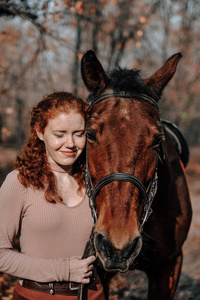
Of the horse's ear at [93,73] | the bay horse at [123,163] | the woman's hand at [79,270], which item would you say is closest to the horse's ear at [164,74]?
the bay horse at [123,163]

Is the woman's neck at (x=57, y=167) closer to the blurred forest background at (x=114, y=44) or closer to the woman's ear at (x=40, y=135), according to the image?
the woman's ear at (x=40, y=135)

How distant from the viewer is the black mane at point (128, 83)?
86.0 inches

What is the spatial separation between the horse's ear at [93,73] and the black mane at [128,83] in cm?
9

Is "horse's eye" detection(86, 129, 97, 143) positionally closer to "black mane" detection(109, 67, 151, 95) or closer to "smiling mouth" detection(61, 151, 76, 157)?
"smiling mouth" detection(61, 151, 76, 157)

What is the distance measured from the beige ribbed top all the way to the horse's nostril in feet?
1.34

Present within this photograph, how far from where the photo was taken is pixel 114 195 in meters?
1.79

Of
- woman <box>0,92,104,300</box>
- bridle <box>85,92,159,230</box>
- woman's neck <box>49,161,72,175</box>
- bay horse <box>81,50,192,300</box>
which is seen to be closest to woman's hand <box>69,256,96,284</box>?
woman <box>0,92,104,300</box>

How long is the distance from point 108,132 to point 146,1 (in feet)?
29.9

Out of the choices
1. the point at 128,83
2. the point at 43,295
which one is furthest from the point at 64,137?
the point at 43,295

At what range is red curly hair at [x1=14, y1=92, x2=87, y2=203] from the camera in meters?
1.98

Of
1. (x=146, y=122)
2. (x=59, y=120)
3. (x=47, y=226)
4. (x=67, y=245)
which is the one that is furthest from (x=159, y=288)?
(x=59, y=120)

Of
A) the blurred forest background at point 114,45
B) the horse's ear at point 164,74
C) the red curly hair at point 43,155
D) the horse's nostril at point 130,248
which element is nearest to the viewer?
the horse's nostril at point 130,248

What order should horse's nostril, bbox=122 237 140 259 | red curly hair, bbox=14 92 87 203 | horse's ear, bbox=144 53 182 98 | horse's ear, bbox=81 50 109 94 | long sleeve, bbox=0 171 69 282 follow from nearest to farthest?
horse's nostril, bbox=122 237 140 259 < long sleeve, bbox=0 171 69 282 < red curly hair, bbox=14 92 87 203 < horse's ear, bbox=81 50 109 94 < horse's ear, bbox=144 53 182 98

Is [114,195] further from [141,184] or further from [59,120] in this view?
[59,120]
